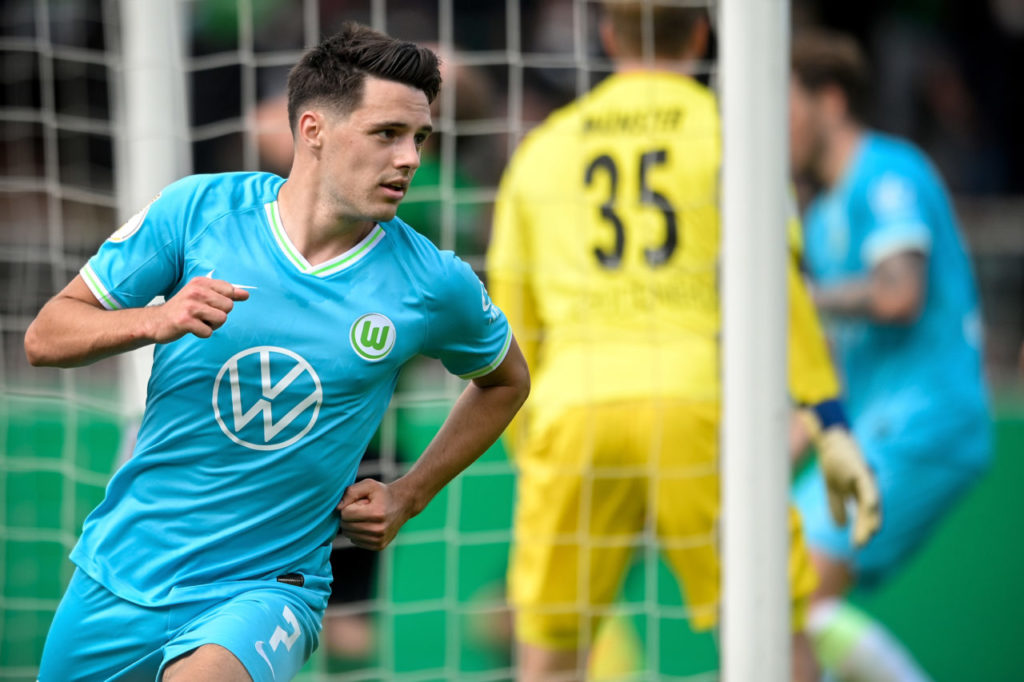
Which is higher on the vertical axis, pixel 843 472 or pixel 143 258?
pixel 143 258

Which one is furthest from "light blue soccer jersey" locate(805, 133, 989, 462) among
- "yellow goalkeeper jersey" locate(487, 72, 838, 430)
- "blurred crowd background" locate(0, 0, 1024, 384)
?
"yellow goalkeeper jersey" locate(487, 72, 838, 430)

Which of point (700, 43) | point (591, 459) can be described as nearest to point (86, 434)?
point (591, 459)

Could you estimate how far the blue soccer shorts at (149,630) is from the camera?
233cm

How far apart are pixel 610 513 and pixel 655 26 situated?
164 centimetres

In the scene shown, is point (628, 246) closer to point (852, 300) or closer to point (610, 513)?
point (610, 513)

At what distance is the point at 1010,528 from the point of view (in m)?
6.23

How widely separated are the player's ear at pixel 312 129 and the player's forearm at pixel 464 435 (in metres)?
0.62

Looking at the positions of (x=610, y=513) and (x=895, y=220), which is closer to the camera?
(x=610, y=513)

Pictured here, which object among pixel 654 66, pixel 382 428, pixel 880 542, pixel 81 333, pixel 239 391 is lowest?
pixel 880 542

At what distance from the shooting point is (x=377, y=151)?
2.41m

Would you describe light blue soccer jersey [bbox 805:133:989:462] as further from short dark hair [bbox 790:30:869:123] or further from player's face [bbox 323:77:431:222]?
player's face [bbox 323:77:431:222]

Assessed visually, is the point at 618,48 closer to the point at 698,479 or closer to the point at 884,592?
the point at 698,479

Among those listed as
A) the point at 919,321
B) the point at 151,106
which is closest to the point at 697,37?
the point at 919,321

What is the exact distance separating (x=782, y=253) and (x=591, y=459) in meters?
0.98
